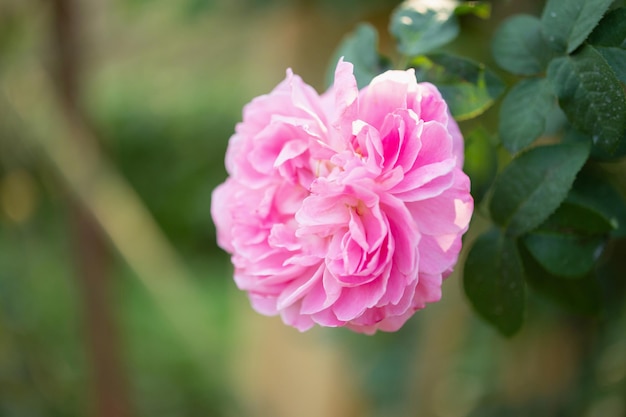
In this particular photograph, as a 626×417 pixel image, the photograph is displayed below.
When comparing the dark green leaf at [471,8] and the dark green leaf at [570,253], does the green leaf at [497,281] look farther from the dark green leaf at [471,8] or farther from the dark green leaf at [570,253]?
the dark green leaf at [471,8]

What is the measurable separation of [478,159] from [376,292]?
12cm

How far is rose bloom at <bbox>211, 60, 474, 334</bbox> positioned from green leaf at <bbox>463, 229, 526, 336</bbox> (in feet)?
0.23

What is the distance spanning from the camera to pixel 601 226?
13.9 inches

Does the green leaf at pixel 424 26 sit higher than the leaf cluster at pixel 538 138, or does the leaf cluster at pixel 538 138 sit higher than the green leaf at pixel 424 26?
the green leaf at pixel 424 26

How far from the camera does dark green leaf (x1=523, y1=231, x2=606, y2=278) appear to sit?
14.4 inches

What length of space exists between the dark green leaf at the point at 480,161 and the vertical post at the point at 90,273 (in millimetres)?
867

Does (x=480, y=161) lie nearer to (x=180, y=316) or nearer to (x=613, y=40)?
(x=613, y=40)

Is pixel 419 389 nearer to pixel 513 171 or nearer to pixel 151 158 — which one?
pixel 513 171

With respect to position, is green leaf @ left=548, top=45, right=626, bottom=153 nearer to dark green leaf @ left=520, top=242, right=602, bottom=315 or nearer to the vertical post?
dark green leaf @ left=520, top=242, right=602, bottom=315

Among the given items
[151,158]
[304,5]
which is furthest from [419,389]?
[151,158]

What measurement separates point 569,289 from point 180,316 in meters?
1.25

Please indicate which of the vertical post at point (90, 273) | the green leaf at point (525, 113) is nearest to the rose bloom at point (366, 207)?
the green leaf at point (525, 113)

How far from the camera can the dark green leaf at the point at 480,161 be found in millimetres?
380

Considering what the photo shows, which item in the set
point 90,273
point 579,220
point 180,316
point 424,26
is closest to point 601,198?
point 579,220
